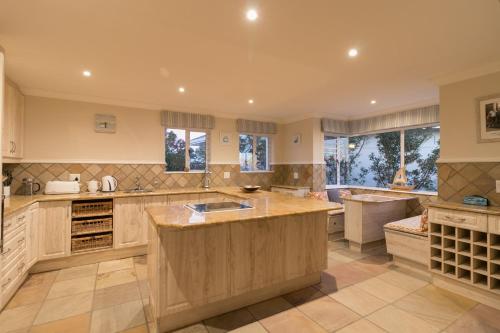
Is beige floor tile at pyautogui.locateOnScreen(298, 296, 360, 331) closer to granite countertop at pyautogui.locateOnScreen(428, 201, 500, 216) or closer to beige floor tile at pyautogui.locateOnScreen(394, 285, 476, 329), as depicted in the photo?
beige floor tile at pyautogui.locateOnScreen(394, 285, 476, 329)

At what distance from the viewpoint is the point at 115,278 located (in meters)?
2.83

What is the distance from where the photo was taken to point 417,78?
10.0 feet

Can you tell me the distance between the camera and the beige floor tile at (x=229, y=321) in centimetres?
194

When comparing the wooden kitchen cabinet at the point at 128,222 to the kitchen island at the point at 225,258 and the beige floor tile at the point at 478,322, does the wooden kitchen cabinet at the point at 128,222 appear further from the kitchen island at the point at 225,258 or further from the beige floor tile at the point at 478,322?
the beige floor tile at the point at 478,322

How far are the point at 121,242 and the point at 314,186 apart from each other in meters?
3.54

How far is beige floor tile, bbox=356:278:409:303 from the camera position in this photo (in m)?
2.37

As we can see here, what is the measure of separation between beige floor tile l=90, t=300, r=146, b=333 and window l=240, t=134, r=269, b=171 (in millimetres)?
3453

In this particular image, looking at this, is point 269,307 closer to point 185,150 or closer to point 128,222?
point 128,222

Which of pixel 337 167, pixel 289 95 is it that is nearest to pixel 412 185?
→ pixel 337 167

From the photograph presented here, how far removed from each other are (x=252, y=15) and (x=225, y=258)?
195 cm

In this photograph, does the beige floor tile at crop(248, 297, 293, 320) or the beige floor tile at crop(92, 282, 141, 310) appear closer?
the beige floor tile at crop(248, 297, 293, 320)

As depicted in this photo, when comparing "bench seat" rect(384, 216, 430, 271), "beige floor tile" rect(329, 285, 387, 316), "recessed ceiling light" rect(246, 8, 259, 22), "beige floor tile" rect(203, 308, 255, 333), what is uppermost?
"recessed ceiling light" rect(246, 8, 259, 22)

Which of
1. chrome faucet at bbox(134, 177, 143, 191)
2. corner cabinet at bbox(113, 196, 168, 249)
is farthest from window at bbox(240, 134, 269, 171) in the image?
corner cabinet at bbox(113, 196, 168, 249)

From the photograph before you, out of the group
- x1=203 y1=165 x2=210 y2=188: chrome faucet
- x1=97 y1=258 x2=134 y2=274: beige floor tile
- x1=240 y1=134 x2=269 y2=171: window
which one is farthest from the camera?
x1=240 y1=134 x2=269 y2=171: window
